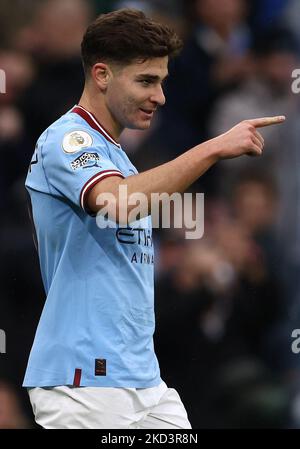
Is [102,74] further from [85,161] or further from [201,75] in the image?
[201,75]

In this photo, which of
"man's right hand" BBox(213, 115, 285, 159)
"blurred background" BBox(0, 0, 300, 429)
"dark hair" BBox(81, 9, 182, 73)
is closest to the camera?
"man's right hand" BBox(213, 115, 285, 159)

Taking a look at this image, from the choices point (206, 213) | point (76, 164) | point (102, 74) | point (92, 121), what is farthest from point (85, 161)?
point (206, 213)

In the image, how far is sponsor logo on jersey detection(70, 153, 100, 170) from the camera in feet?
7.97

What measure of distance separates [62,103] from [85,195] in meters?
1.90

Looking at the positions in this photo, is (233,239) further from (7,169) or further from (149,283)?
(149,283)

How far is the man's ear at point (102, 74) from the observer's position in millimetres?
2695

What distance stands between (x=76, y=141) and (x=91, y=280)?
1.26ft

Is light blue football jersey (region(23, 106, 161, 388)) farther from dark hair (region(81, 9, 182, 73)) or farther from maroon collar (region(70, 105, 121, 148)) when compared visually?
dark hair (region(81, 9, 182, 73))

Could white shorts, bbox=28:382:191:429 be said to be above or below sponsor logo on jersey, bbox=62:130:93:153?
below

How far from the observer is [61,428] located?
2.52 metres

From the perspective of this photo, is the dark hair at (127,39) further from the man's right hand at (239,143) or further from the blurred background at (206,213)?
the blurred background at (206,213)

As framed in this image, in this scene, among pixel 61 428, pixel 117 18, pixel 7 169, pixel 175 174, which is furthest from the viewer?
pixel 7 169

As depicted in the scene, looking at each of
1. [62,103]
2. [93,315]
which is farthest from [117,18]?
[62,103]

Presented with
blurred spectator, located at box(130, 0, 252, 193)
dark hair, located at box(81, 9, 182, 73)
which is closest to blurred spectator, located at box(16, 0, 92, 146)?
blurred spectator, located at box(130, 0, 252, 193)
